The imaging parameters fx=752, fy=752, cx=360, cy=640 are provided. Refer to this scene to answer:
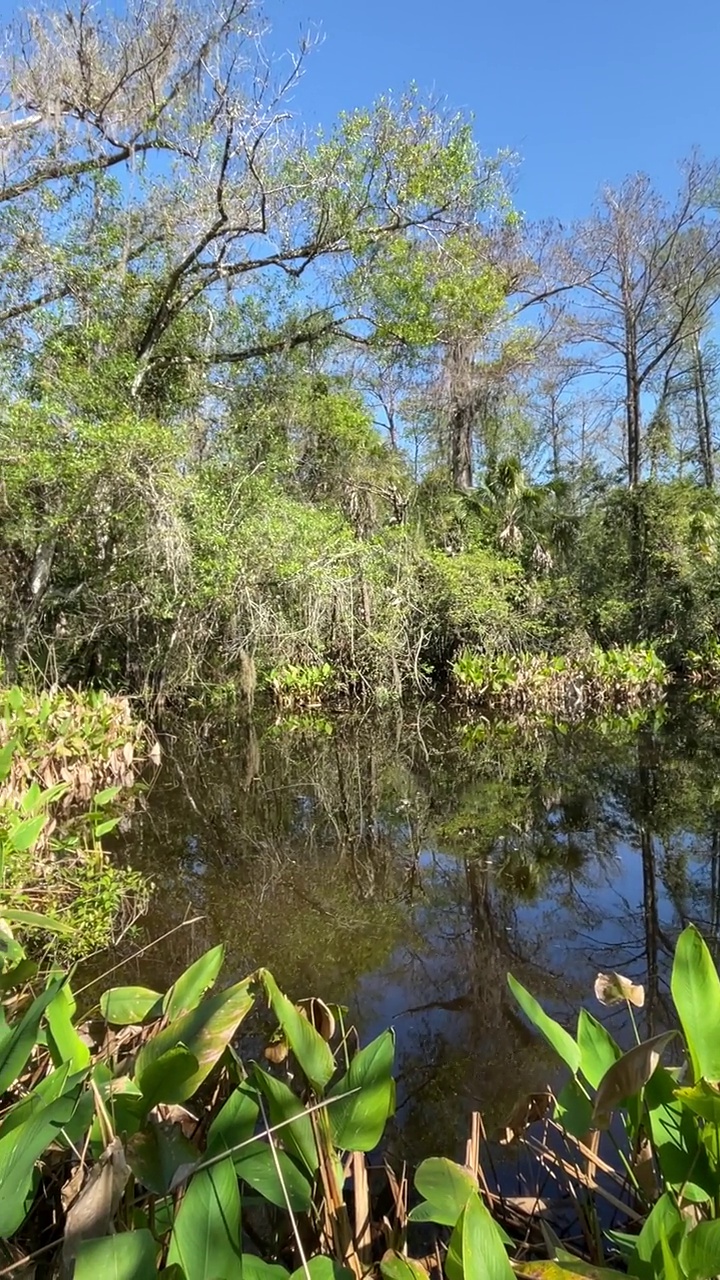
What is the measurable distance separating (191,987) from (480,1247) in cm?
86

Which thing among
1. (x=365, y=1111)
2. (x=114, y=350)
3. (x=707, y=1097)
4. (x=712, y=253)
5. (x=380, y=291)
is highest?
(x=712, y=253)

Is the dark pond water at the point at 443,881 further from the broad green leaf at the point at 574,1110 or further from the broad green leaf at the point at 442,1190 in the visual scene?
the broad green leaf at the point at 442,1190

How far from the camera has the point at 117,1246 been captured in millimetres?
927

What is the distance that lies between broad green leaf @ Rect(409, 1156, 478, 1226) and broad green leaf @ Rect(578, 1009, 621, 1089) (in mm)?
357

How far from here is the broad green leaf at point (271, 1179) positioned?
120 centimetres

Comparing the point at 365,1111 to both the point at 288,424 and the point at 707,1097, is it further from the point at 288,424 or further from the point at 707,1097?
the point at 288,424

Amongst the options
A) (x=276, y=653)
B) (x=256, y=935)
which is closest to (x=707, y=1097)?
(x=256, y=935)

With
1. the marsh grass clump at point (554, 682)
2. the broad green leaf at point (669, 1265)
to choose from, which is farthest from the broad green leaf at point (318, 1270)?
the marsh grass clump at point (554, 682)

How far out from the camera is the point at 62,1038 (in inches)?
56.4

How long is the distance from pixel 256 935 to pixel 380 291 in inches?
434

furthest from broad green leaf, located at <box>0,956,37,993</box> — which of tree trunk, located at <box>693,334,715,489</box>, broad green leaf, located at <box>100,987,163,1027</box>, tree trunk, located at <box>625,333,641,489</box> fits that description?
tree trunk, located at <box>693,334,715,489</box>

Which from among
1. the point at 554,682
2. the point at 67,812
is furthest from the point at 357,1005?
the point at 554,682

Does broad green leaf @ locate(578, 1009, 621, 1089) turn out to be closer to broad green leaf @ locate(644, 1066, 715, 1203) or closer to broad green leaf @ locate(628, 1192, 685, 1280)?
broad green leaf @ locate(644, 1066, 715, 1203)

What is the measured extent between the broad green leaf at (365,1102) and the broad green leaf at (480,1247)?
0.34m
